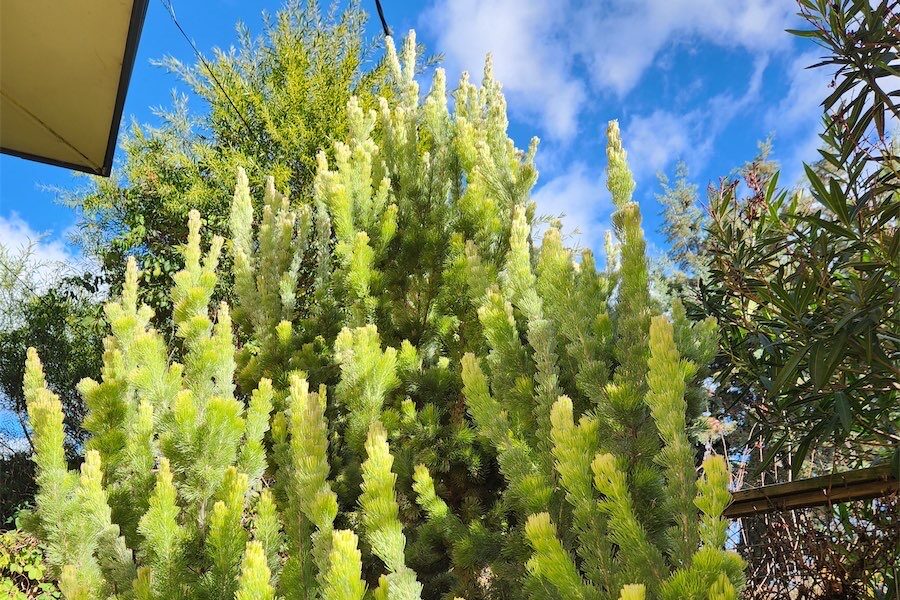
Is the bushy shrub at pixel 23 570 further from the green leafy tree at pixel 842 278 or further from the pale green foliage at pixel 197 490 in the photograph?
the green leafy tree at pixel 842 278

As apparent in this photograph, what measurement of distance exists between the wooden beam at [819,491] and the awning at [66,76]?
312 centimetres

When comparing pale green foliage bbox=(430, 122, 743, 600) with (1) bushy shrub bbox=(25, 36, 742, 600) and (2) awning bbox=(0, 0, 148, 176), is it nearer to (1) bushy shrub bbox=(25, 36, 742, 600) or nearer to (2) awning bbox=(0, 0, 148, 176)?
(1) bushy shrub bbox=(25, 36, 742, 600)

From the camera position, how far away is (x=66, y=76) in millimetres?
2594

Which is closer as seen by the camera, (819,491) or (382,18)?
(819,491)

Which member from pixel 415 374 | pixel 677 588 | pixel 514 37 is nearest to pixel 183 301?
pixel 415 374

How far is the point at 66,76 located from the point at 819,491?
146 inches

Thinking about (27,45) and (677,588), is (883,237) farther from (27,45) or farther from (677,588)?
(27,45)

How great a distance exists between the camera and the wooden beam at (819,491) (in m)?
1.91

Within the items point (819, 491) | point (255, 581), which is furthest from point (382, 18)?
point (819, 491)

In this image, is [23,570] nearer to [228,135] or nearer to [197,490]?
[197,490]

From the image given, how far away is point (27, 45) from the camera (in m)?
2.42

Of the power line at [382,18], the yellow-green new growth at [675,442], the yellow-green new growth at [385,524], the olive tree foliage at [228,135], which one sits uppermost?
the olive tree foliage at [228,135]

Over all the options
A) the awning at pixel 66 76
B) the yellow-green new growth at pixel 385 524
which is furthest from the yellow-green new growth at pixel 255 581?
the awning at pixel 66 76

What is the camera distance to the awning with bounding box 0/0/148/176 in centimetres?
227
